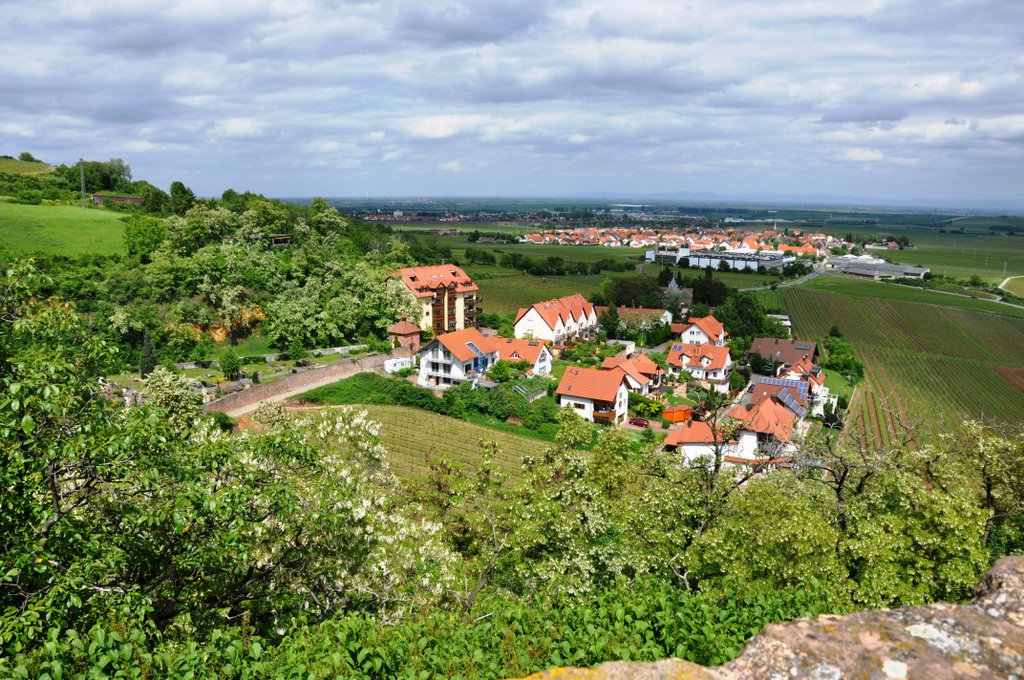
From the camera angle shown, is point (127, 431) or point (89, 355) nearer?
point (127, 431)

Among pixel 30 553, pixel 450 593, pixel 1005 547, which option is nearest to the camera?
pixel 30 553

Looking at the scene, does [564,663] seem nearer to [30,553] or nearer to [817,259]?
[30,553]

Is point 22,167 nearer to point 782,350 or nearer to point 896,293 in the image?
point 782,350

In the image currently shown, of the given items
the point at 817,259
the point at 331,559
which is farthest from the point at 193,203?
the point at 817,259

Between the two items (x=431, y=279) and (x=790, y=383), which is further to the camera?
(x=431, y=279)

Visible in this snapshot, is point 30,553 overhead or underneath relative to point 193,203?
underneath

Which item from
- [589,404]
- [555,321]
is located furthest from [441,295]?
[589,404]

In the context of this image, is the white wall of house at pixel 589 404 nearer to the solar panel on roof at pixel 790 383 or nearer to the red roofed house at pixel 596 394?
the red roofed house at pixel 596 394
